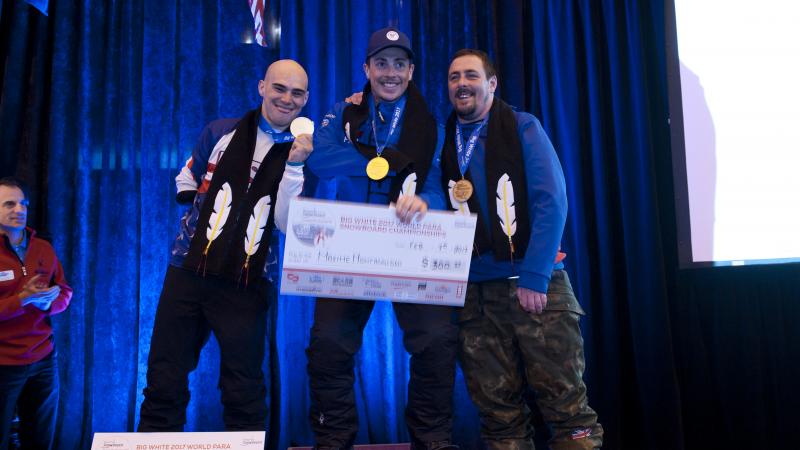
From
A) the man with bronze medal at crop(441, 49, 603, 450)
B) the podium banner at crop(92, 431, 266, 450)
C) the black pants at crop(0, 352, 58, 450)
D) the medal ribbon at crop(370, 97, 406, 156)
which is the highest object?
the medal ribbon at crop(370, 97, 406, 156)

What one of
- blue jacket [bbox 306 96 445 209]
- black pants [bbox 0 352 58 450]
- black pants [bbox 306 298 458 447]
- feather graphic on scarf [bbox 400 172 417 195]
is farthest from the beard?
black pants [bbox 0 352 58 450]

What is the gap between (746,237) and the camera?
297 centimetres

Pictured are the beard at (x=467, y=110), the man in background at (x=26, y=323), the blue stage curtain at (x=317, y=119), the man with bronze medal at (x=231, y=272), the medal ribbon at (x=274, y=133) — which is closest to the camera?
the man with bronze medal at (x=231, y=272)

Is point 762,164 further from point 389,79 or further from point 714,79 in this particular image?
point 389,79

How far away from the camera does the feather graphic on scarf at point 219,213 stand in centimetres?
225

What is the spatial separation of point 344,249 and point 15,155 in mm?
2590

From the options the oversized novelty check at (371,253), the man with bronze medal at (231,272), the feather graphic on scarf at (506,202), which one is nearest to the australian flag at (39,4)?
the man with bronze medal at (231,272)

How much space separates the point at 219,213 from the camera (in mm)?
2281

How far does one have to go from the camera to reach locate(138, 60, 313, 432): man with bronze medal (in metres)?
2.20

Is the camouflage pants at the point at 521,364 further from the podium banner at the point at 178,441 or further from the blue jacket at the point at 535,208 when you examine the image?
the podium banner at the point at 178,441

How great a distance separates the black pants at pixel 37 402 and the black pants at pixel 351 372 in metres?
1.77

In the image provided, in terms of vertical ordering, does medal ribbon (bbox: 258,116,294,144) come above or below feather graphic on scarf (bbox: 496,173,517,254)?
above

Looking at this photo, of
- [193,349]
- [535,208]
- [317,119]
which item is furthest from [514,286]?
[317,119]

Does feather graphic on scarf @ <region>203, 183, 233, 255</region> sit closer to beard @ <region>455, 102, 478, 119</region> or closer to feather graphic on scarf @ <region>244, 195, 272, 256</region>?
feather graphic on scarf @ <region>244, 195, 272, 256</region>
